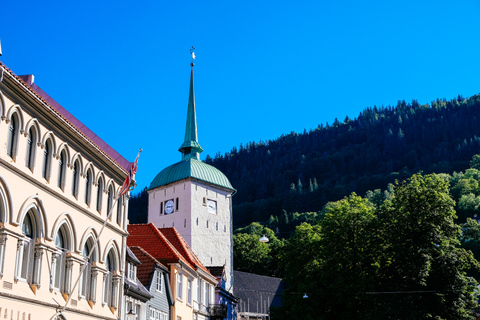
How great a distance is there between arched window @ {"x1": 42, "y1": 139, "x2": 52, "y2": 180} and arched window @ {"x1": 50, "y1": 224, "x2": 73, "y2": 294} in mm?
2183

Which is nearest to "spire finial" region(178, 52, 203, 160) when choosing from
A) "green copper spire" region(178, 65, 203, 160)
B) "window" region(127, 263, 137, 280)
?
"green copper spire" region(178, 65, 203, 160)

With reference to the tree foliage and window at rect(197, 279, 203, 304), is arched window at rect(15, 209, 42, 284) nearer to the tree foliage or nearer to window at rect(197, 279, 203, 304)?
window at rect(197, 279, 203, 304)

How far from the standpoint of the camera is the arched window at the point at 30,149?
65.8ft

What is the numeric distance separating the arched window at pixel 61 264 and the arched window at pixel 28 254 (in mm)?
1095

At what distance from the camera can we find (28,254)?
779 inches

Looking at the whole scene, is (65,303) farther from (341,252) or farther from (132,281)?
(341,252)

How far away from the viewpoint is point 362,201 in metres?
52.0

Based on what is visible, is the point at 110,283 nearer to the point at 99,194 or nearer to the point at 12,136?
the point at 99,194

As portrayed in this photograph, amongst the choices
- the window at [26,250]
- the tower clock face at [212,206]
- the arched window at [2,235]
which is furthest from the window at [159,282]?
the tower clock face at [212,206]

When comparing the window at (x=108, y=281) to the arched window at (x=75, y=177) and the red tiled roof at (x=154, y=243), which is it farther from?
the red tiled roof at (x=154, y=243)

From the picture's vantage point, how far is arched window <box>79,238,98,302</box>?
78.7 feet

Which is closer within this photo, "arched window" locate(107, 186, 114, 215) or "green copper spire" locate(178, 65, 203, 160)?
"arched window" locate(107, 186, 114, 215)

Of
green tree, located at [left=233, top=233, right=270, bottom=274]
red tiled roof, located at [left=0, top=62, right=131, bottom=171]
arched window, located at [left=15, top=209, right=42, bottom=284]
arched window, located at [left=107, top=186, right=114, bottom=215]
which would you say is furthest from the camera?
green tree, located at [left=233, top=233, right=270, bottom=274]

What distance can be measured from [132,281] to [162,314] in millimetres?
4176
